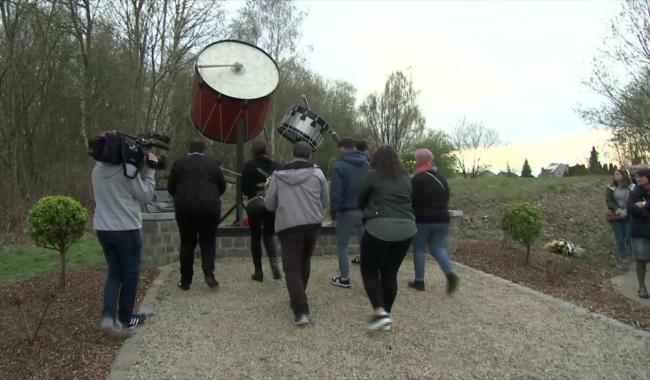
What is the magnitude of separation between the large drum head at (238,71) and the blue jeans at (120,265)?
355 cm

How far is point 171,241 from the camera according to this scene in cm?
752

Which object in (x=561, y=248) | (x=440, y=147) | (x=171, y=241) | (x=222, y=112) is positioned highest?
(x=440, y=147)

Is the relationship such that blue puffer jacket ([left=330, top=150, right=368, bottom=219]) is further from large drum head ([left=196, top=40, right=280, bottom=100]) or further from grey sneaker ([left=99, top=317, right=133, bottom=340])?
grey sneaker ([left=99, top=317, right=133, bottom=340])

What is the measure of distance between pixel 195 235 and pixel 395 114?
38.2 m

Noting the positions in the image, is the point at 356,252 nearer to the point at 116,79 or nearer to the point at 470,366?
the point at 470,366

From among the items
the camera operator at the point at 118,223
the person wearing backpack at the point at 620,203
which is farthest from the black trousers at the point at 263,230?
the person wearing backpack at the point at 620,203

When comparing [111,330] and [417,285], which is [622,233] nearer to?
[417,285]

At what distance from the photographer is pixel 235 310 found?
211 inches

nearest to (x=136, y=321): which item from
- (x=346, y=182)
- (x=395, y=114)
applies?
(x=346, y=182)

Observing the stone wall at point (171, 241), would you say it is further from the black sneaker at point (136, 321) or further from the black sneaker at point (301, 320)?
the black sneaker at point (301, 320)

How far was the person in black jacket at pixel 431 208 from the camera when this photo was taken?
19.4 ft

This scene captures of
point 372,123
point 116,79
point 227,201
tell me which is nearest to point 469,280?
point 227,201

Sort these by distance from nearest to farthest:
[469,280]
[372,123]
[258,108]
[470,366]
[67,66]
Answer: [470,366], [469,280], [258,108], [67,66], [372,123]

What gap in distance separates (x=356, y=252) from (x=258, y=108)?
2.51m
